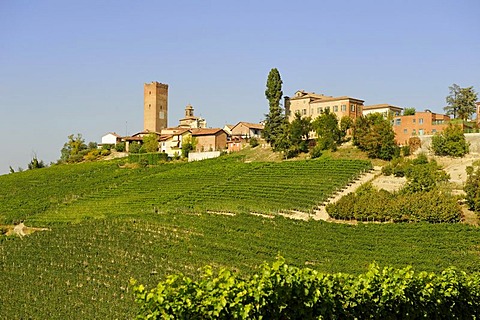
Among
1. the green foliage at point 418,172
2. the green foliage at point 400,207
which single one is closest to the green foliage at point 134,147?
the green foliage at point 418,172

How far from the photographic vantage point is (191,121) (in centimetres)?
10788

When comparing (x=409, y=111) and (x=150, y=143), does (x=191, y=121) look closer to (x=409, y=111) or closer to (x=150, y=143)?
(x=150, y=143)

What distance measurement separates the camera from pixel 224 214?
39.7 metres

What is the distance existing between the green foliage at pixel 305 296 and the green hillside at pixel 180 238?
9.92 m

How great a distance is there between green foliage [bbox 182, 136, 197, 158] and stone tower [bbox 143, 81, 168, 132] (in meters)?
27.8

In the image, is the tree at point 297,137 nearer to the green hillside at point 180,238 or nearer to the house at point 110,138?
the green hillside at point 180,238

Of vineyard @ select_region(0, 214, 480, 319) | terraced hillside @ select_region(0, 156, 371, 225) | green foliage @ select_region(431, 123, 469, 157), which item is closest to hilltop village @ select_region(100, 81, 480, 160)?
green foliage @ select_region(431, 123, 469, 157)

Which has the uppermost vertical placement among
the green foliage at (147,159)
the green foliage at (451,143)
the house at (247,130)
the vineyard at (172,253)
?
the house at (247,130)

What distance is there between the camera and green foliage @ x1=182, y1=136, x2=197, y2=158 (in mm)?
77125

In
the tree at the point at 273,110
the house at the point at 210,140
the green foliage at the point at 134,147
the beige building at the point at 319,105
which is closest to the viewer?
the tree at the point at 273,110

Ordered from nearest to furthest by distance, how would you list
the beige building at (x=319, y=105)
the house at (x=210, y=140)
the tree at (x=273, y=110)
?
the tree at (x=273, y=110)
the beige building at (x=319, y=105)
the house at (x=210, y=140)

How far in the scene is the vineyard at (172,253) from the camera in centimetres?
2262

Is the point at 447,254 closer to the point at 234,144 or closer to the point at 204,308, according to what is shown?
the point at 204,308

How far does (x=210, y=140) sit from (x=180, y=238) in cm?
4655
